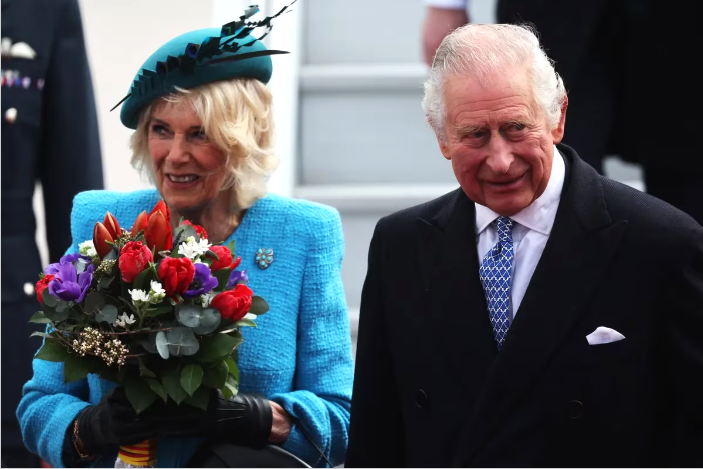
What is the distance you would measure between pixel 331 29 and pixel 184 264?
2.80 m

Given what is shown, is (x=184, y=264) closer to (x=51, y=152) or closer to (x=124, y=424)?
(x=124, y=424)

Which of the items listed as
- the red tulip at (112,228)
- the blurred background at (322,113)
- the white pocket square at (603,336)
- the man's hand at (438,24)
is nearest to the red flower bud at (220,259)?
the red tulip at (112,228)

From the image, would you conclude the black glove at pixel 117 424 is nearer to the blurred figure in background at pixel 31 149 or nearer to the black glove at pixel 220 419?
the black glove at pixel 220 419

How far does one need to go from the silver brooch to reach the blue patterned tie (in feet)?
2.37

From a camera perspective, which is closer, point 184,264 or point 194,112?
point 184,264

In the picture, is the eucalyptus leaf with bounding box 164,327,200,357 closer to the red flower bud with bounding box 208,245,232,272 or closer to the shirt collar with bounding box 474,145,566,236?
the red flower bud with bounding box 208,245,232,272

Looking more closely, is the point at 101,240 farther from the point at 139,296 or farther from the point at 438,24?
the point at 438,24

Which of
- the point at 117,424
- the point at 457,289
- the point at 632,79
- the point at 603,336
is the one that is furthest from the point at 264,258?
the point at 632,79

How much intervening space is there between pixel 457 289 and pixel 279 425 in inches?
24.7

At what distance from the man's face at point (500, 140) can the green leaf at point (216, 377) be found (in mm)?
656

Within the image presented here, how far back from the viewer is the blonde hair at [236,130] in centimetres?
297

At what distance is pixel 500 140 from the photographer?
2396mm

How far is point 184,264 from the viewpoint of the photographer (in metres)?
2.52

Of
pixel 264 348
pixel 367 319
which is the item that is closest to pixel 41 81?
pixel 264 348
